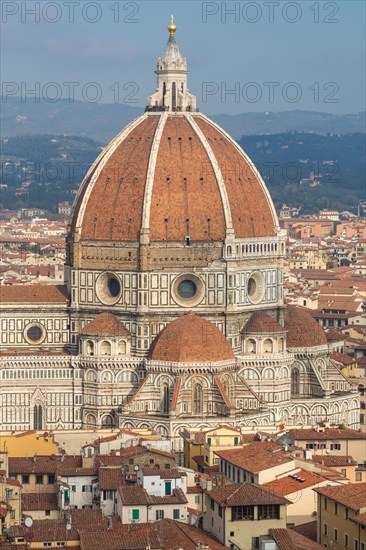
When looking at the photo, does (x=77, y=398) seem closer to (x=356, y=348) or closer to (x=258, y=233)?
(x=258, y=233)

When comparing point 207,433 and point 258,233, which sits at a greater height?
point 258,233

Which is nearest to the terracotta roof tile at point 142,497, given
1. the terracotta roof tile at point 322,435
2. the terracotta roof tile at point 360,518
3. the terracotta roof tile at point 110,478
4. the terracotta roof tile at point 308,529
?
the terracotta roof tile at point 110,478

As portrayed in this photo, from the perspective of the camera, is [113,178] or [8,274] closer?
[113,178]

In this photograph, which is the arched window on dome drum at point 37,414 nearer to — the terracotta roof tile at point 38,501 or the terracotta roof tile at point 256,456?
the terracotta roof tile at point 256,456

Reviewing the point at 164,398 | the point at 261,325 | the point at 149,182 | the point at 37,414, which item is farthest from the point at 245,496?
the point at 149,182

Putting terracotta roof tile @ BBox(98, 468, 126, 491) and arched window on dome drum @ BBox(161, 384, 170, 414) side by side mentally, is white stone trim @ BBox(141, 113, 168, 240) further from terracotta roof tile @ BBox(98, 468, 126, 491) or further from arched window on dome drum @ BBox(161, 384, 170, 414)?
terracotta roof tile @ BBox(98, 468, 126, 491)

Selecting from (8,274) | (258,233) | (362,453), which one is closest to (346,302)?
(8,274)

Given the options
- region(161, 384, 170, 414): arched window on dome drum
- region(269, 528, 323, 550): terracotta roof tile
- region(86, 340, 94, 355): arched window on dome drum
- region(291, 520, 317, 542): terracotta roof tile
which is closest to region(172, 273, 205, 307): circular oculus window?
region(86, 340, 94, 355): arched window on dome drum
